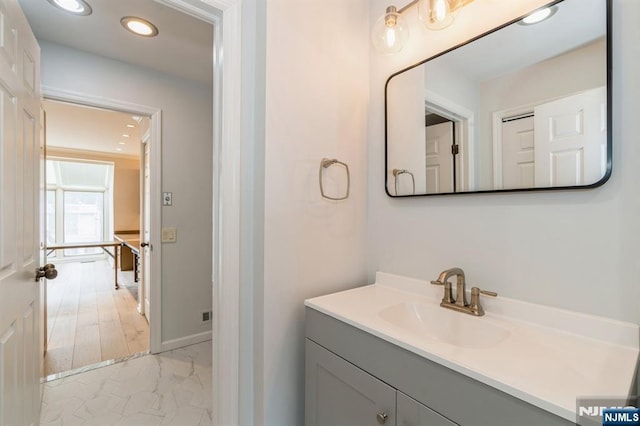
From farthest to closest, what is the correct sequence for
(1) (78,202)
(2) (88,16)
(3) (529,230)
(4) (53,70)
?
(1) (78,202), (4) (53,70), (2) (88,16), (3) (529,230)

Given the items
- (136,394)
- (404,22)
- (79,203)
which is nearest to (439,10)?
(404,22)

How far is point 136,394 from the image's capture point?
6.26 ft

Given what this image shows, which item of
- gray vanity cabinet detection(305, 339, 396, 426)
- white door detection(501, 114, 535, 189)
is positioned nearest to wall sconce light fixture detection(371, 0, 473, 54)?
white door detection(501, 114, 535, 189)

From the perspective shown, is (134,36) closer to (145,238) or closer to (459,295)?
(145,238)

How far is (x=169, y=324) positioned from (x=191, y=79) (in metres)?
2.23

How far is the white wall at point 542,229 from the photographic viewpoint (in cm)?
83

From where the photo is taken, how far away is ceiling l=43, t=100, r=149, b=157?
356 centimetres

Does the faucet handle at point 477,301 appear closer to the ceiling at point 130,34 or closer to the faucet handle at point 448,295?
the faucet handle at point 448,295

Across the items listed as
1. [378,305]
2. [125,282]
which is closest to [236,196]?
[378,305]

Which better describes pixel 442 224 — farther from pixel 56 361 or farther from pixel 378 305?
pixel 56 361

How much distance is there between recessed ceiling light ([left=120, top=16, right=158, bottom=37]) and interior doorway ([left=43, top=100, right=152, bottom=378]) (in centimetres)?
72

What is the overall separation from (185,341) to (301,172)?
219 cm

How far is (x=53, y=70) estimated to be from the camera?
2000mm

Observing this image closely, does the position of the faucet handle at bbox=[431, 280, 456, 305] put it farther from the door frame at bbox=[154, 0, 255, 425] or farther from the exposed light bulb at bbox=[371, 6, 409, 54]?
the exposed light bulb at bbox=[371, 6, 409, 54]
